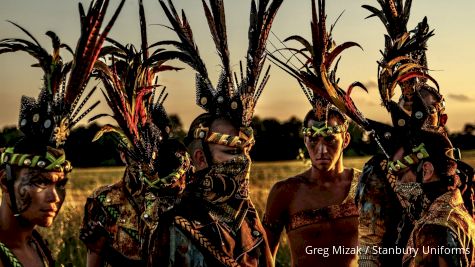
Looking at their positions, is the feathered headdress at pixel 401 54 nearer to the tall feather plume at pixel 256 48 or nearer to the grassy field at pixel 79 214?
the tall feather plume at pixel 256 48

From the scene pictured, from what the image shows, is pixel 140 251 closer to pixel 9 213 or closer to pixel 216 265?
pixel 216 265

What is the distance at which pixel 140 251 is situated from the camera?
29.3ft

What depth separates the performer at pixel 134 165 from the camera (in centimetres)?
803

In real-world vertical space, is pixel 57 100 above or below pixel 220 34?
below

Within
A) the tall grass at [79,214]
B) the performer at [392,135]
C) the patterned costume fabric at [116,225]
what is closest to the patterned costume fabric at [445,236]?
the performer at [392,135]

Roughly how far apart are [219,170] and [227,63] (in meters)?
1.02

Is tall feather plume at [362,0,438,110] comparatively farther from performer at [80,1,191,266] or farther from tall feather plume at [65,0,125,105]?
tall feather plume at [65,0,125,105]

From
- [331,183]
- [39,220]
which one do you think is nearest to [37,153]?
[39,220]

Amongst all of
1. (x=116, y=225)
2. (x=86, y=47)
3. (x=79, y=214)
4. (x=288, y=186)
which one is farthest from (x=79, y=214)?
(x=86, y=47)

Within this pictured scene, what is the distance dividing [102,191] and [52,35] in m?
2.22

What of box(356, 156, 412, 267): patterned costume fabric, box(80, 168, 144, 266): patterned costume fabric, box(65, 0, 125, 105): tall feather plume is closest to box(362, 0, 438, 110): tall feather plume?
box(356, 156, 412, 267): patterned costume fabric

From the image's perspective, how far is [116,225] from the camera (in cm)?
902

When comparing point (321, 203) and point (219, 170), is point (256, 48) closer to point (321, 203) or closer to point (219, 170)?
point (219, 170)

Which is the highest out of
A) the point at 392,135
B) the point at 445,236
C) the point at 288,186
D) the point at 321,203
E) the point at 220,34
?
the point at 220,34
